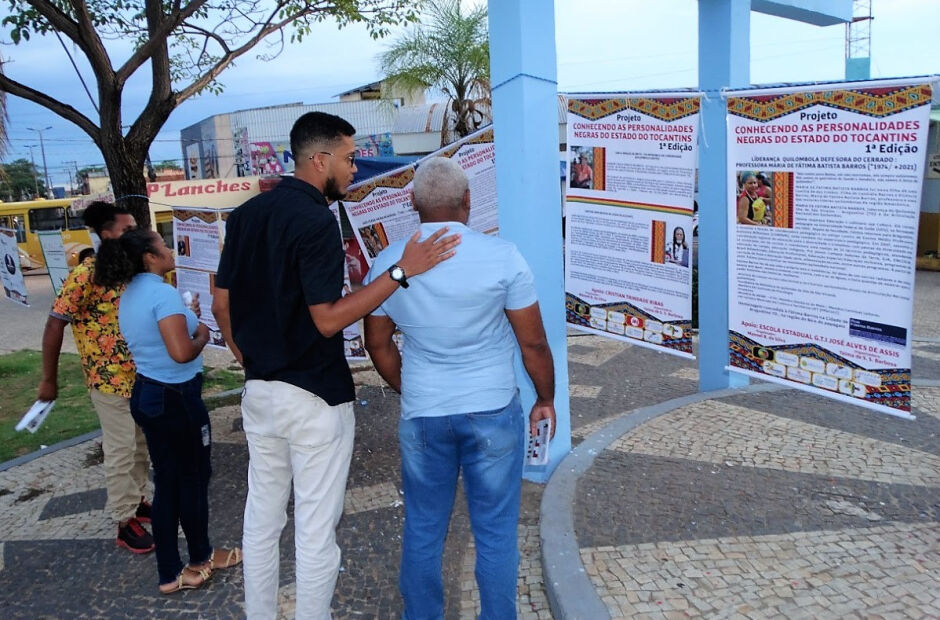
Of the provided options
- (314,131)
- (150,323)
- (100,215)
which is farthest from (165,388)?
(314,131)

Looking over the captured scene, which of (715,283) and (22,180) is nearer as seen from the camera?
(715,283)

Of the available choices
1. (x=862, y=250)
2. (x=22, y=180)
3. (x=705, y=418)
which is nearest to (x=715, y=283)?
(x=705, y=418)

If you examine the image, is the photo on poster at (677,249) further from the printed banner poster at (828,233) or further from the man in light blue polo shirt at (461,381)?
the man in light blue polo shirt at (461,381)

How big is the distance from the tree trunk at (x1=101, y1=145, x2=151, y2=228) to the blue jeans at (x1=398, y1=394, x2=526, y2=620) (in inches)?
153

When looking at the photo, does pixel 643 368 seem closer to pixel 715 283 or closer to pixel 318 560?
pixel 715 283

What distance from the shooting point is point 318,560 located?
265 centimetres

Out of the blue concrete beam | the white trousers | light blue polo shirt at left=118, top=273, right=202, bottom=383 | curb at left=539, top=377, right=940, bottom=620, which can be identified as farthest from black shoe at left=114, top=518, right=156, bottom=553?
the blue concrete beam

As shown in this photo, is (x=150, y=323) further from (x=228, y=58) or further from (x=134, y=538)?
(x=228, y=58)

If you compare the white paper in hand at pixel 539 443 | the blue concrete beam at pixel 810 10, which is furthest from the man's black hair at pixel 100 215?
the blue concrete beam at pixel 810 10

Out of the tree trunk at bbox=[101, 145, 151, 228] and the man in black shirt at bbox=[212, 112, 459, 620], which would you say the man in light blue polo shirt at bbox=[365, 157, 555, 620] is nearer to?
the man in black shirt at bbox=[212, 112, 459, 620]

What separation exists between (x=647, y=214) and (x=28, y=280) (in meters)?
25.9

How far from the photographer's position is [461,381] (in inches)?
100

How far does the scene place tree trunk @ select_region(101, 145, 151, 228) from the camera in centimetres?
558

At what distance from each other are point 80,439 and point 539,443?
453cm
